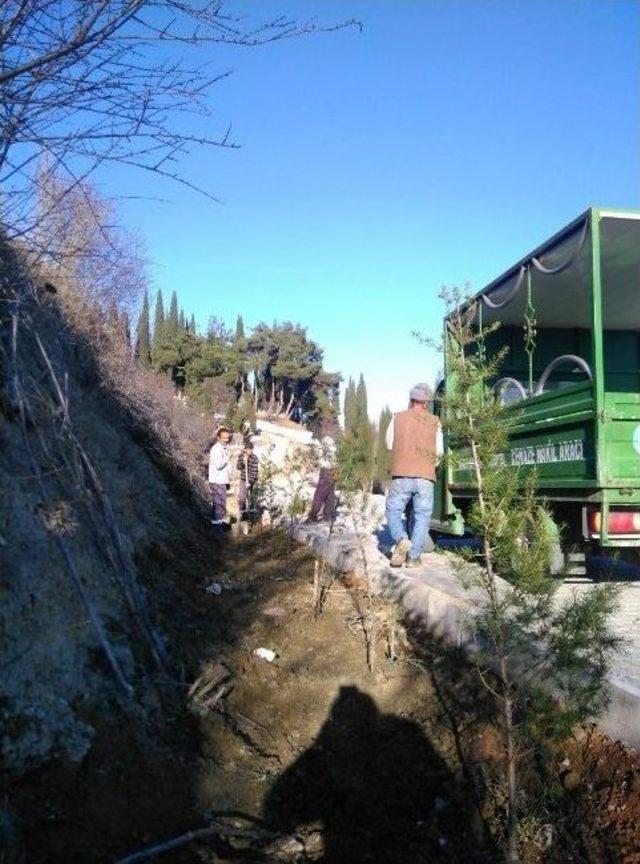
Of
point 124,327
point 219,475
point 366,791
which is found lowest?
point 366,791

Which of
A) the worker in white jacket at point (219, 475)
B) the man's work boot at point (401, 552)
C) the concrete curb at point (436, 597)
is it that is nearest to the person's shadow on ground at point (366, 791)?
the concrete curb at point (436, 597)

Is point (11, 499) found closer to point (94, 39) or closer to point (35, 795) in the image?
point (35, 795)

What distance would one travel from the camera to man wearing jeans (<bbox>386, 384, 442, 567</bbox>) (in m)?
6.93

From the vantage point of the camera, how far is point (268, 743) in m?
3.93

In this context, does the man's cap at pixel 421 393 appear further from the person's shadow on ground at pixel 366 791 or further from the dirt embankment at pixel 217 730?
the person's shadow on ground at pixel 366 791

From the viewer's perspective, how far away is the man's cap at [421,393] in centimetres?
714

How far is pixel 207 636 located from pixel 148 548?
149 centimetres

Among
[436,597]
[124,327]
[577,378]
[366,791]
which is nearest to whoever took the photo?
[366,791]

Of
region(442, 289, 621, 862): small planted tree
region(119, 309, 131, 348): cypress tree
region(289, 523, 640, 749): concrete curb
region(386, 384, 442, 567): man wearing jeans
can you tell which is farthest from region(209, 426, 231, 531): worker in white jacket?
region(442, 289, 621, 862): small planted tree

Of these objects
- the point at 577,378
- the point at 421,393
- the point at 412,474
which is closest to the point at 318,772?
the point at 412,474

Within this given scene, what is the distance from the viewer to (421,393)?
7156 millimetres

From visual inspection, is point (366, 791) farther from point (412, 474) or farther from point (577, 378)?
point (577, 378)

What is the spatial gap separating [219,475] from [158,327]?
23.3 meters

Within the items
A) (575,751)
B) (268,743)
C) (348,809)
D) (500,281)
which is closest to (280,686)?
(268,743)
